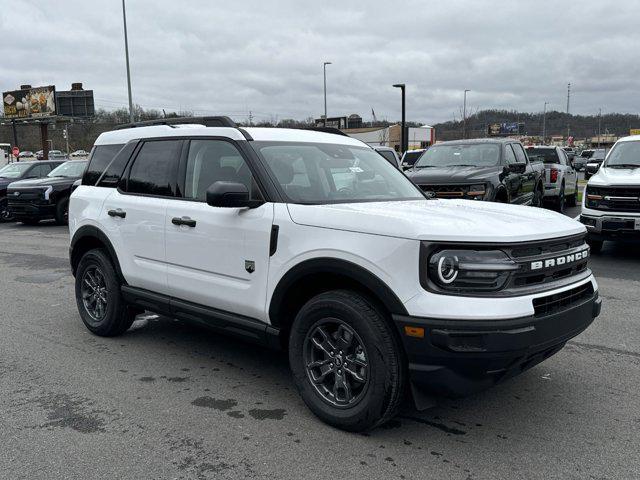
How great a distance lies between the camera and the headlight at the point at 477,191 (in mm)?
9706

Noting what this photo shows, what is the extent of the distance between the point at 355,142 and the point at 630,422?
2.99 meters

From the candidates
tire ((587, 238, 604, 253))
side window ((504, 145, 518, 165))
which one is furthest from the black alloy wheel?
side window ((504, 145, 518, 165))

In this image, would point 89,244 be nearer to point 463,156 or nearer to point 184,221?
point 184,221

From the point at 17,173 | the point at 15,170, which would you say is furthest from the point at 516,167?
the point at 15,170

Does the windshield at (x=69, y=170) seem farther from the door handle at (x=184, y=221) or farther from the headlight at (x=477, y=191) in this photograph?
the door handle at (x=184, y=221)

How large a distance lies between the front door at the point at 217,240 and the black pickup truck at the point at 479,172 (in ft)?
19.5

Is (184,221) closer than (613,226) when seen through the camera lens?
Yes

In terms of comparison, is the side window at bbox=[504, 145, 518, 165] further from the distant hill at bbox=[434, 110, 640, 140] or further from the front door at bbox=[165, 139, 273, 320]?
the distant hill at bbox=[434, 110, 640, 140]

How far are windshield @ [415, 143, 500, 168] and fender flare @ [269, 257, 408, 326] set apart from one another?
7941 millimetres

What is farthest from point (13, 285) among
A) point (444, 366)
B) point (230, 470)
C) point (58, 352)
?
point (444, 366)

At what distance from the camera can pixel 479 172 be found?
1012cm

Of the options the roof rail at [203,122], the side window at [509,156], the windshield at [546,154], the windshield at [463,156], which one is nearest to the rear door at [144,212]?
the roof rail at [203,122]

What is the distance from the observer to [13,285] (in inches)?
320

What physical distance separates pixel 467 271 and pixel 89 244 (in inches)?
159
